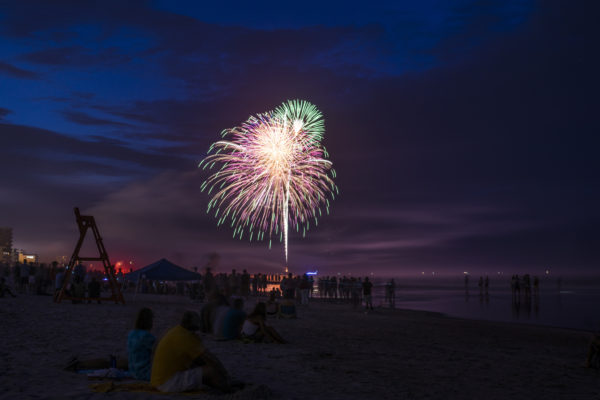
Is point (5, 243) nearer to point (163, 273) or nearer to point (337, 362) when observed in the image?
point (163, 273)

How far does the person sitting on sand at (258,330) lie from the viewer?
41.8ft

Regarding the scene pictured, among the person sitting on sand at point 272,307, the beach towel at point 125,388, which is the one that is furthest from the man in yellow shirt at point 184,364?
the person sitting on sand at point 272,307

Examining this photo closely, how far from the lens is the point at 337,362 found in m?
10.6

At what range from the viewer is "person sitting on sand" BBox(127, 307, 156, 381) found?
7.84 meters

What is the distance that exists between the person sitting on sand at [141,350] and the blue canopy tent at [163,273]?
21.8 m

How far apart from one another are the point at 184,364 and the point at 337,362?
443cm

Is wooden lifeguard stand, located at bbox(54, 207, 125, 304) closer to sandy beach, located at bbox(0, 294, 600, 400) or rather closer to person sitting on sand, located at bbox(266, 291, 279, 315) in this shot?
sandy beach, located at bbox(0, 294, 600, 400)

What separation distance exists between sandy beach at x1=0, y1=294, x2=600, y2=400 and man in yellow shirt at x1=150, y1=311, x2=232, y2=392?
0.22 meters

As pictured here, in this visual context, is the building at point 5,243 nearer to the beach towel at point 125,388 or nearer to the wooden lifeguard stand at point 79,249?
the wooden lifeguard stand at point 79,249

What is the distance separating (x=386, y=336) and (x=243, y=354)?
6642 millimetres

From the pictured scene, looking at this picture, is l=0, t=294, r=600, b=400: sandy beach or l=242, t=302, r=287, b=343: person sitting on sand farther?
l=242, t=302, r=287, b=343: person sitting on sand

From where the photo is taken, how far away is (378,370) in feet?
32.5

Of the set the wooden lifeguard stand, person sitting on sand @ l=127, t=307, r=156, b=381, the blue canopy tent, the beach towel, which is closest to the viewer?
the beach towel

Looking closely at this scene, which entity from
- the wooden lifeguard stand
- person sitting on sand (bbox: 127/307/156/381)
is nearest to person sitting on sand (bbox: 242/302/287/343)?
person sitting on sand (bbox: 127/307/156/381)
